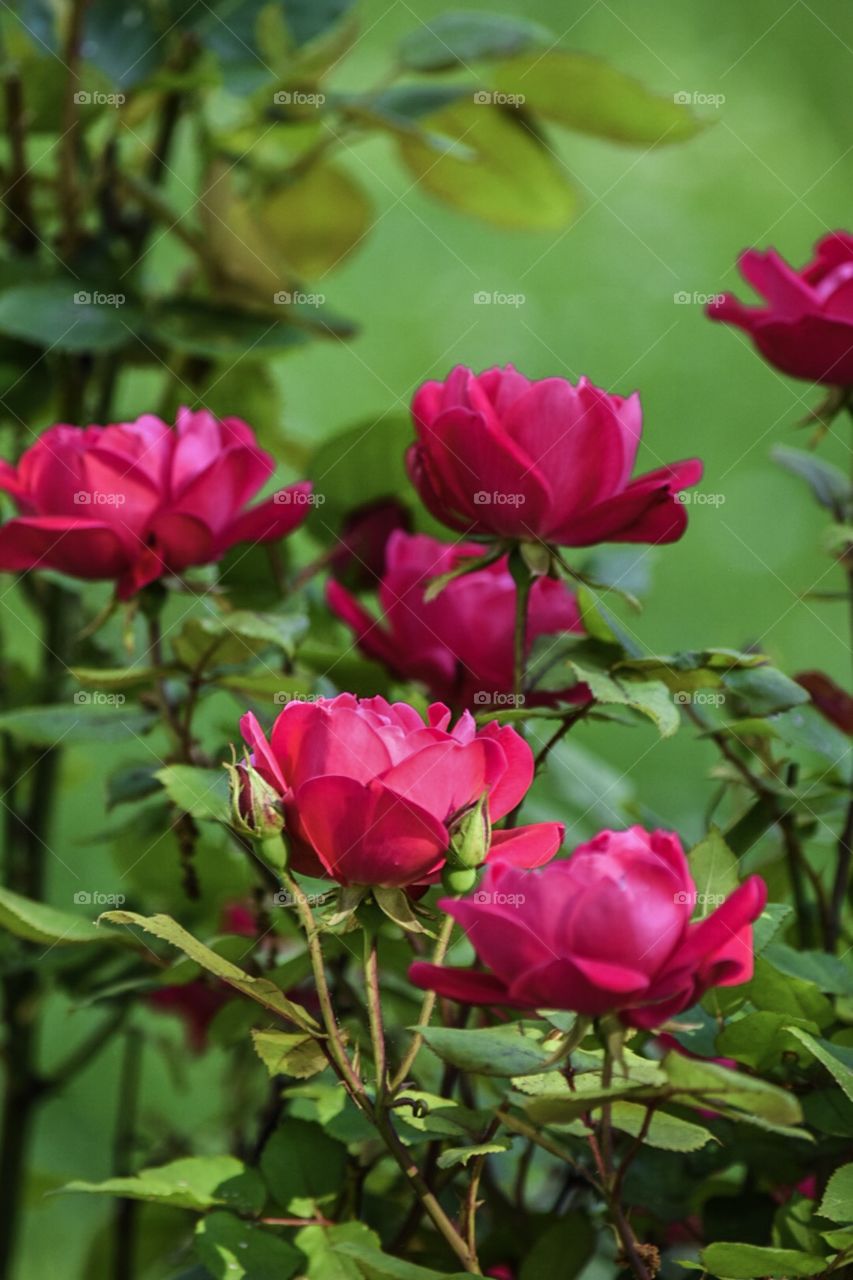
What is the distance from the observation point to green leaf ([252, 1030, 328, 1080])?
33 cm

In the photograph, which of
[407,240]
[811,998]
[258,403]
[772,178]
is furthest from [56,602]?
[772,178]

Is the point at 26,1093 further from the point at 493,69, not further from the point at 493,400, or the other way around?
the point at 493,69

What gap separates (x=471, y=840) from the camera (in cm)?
31

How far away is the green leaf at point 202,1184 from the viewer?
37cm

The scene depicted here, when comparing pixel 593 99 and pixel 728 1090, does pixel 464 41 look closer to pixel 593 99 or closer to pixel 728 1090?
pixel 593 99

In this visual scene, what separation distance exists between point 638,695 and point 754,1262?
0.14m

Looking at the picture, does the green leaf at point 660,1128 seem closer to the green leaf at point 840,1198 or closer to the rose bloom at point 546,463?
the green leaf at point 840,1198

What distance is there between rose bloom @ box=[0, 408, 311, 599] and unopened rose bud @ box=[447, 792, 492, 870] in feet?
0.57

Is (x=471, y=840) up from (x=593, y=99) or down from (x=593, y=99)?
down

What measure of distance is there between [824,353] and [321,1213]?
30 cm

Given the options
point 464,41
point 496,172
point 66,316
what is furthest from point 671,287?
point 66,316

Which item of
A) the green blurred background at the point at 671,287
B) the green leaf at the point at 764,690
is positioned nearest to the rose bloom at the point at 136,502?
the green leaf at the point at 764,690

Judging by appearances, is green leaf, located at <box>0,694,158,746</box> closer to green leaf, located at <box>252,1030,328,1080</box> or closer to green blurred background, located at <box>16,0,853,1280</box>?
green leaf, located at <box>252,1030,328,1080</box>

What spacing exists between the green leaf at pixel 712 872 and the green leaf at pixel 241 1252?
134 mm
